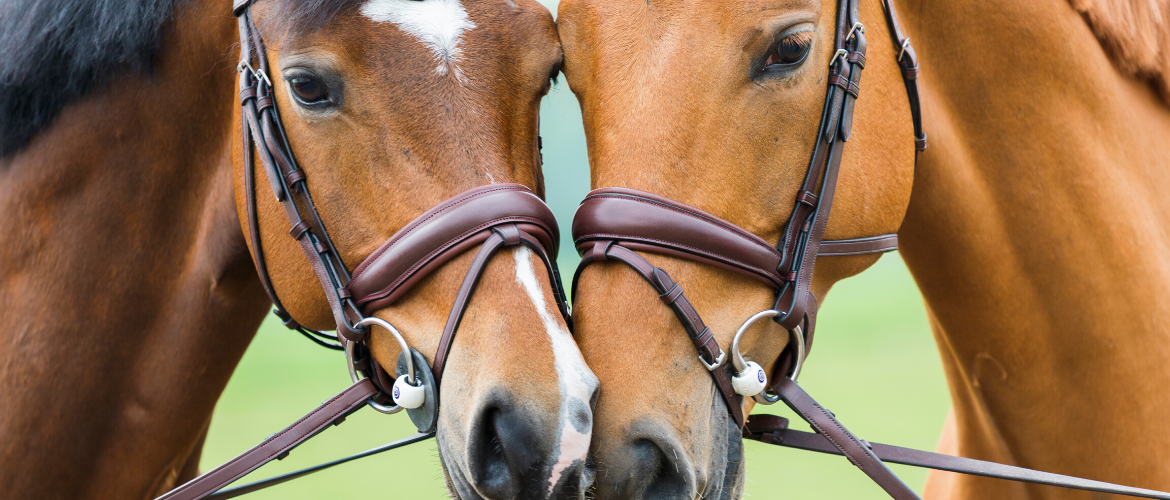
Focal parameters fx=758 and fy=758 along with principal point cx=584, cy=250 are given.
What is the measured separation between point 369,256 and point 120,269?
0.78 m

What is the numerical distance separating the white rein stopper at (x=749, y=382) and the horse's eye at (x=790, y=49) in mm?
613

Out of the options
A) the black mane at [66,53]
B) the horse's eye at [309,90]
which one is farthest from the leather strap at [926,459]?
the black mane at [66,53]

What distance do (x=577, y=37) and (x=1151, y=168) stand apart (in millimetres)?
1454

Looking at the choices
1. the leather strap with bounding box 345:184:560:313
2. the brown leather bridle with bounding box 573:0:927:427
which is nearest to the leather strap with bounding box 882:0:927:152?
the brown leather bridle with bounding box 573:0:927:427

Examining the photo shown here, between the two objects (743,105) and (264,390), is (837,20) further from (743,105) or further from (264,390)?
(264,390)

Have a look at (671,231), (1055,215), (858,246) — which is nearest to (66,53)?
(671,231)

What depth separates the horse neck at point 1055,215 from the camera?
5.81 feet

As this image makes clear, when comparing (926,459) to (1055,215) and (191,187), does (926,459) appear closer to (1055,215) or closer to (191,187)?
(1055,215)

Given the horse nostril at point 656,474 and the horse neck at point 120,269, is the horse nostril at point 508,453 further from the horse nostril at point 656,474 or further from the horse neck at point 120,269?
the horse neck at point 120,269

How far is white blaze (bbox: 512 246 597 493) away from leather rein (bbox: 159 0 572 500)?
6.4 inches

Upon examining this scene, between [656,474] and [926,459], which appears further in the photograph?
[926,459]

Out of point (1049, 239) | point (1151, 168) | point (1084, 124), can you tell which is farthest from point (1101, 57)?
point (1049, 239)

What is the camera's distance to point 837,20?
5.34 feet

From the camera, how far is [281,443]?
1.66 meters
